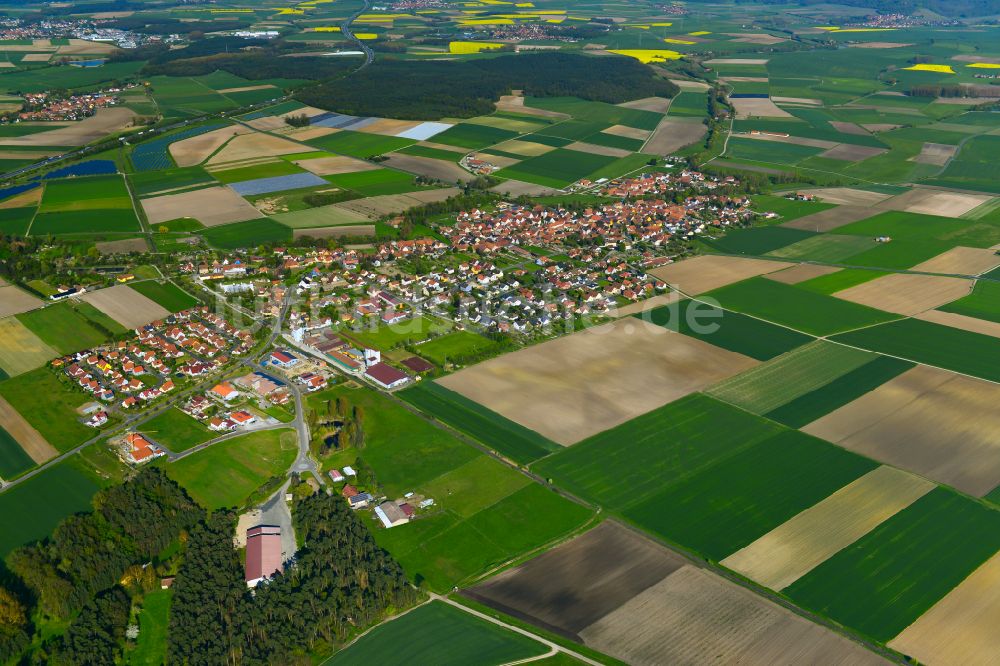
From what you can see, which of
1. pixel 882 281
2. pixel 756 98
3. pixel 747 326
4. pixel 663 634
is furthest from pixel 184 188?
pixel 756 98

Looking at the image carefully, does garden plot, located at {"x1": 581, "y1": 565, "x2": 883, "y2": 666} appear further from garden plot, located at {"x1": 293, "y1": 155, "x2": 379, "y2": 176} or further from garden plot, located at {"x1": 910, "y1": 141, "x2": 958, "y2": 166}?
garden plot, located at {"x1": 910, "y1": 141, "x2": 958, "y2": 166}

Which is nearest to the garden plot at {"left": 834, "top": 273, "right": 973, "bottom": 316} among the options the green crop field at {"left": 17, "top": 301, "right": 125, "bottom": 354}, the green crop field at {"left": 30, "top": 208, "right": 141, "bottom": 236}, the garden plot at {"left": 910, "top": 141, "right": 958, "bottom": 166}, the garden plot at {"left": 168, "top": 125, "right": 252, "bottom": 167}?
the garden plot at {"left": 910, "top": 141, "right": 958, "bottom": 166}

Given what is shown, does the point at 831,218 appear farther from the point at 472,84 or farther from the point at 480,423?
the point at 472,84

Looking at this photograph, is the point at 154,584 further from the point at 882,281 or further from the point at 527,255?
the point at 882,281

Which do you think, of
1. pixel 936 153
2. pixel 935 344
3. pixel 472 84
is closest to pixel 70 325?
pixel 935 344

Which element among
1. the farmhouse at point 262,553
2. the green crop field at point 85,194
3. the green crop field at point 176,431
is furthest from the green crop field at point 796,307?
the green crop field at point 85,194

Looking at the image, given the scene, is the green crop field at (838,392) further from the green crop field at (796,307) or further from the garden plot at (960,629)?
the garden plot at (960,629)
